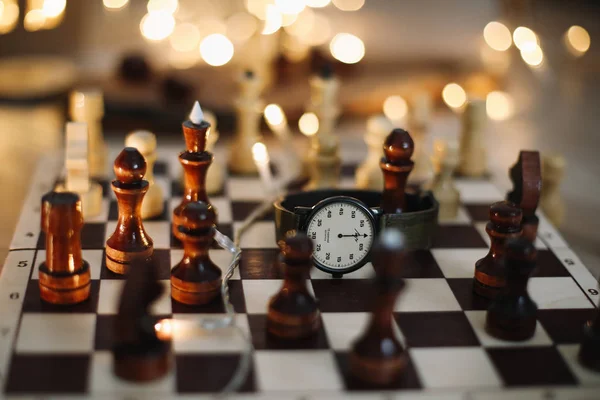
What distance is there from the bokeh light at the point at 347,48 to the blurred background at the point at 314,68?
0.05 ft

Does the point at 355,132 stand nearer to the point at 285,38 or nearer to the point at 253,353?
the point at 285,38

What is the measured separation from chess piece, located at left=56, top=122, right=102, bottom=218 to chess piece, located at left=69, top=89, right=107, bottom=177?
21cm

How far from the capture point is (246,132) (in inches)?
86.7

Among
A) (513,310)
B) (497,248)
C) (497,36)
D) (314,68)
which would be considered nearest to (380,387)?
(513,310)

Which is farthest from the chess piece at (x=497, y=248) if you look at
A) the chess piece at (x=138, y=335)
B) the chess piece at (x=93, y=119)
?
the chess piece at (x=93, y=119)

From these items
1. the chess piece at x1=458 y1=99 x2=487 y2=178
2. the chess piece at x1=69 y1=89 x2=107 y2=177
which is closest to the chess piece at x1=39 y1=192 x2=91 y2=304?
the chess piece at x1=69 y1=89 x2=107 y2=177

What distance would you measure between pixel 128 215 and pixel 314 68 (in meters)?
1.61

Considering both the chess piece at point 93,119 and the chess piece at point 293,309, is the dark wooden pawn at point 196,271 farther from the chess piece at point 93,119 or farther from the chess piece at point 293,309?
the chess piece at point 93,119

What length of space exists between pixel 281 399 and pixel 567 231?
1144 millimetres

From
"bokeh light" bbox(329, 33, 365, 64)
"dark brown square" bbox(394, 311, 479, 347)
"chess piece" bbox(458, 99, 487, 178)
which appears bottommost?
"dark brown square" bbox(394, 311, 479, 347)

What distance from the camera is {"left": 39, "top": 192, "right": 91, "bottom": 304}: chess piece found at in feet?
4.50

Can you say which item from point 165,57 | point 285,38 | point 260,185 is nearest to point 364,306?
point 260,185

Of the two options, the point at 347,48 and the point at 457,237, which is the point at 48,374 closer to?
the point at 457,237

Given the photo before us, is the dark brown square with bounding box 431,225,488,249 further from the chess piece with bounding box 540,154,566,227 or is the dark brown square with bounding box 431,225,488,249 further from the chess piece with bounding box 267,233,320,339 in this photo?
the chess piece with bounding box 267,233,320,339
